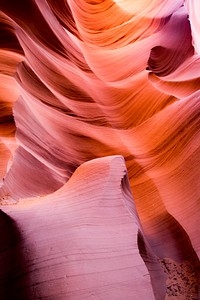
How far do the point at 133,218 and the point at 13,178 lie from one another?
470mm

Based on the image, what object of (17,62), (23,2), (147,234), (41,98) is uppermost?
(23,2)

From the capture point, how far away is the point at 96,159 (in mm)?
1454

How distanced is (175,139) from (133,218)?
744mm

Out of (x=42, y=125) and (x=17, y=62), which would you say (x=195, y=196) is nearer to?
(x=42, y=125)

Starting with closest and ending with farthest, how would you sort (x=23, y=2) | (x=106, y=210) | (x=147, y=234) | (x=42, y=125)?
(x=106, y=210) → (x=147, y=234) → (x=42, y=125) → (x=23, y=2)

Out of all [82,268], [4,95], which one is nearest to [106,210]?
[82,268]

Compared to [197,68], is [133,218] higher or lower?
lower

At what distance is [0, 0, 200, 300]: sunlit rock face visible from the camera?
105cm

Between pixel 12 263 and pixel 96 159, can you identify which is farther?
pixel 96 159

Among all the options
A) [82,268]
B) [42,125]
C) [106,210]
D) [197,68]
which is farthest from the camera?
[197,68]

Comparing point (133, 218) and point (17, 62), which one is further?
point (17, 62)

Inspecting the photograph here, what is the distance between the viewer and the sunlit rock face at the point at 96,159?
3.45ft

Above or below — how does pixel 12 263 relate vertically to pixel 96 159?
below

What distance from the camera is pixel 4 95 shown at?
1.63 meters
